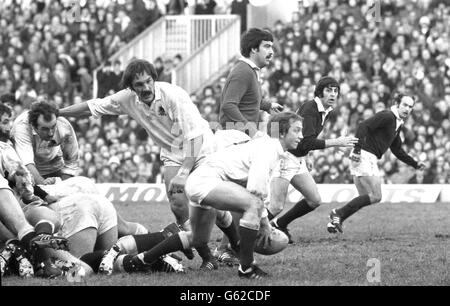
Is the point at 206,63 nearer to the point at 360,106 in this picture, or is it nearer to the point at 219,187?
the point at 360,106

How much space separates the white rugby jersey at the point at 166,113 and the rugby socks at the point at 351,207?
3816 mm

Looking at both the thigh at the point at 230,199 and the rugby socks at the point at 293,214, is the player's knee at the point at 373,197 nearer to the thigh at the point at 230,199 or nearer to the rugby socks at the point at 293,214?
the rugby socks at the point at 293,214

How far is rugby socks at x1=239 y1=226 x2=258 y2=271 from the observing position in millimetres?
8711

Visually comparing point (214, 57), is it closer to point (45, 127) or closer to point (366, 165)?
point (366, 165)

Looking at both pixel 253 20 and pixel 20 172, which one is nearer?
pixel 20 172

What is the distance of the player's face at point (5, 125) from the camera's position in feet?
30.7

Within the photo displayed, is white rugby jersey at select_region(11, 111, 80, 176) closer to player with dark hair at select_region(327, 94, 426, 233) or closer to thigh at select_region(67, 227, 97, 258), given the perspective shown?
thigh at select_region(67, 227, 97, 258)

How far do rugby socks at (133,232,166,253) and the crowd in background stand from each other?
12014 millimetres

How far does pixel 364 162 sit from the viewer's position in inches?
543

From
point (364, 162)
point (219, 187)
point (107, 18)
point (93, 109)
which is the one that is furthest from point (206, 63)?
point (219, 187)

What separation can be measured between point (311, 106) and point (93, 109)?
3148 millimetres

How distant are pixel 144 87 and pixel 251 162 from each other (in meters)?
1.37

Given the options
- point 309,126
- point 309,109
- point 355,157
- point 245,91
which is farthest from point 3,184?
point 355,157

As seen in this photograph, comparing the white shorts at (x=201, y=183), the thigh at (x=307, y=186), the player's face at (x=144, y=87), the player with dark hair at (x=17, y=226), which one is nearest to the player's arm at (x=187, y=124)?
the player's face at (x=144, y=87)
